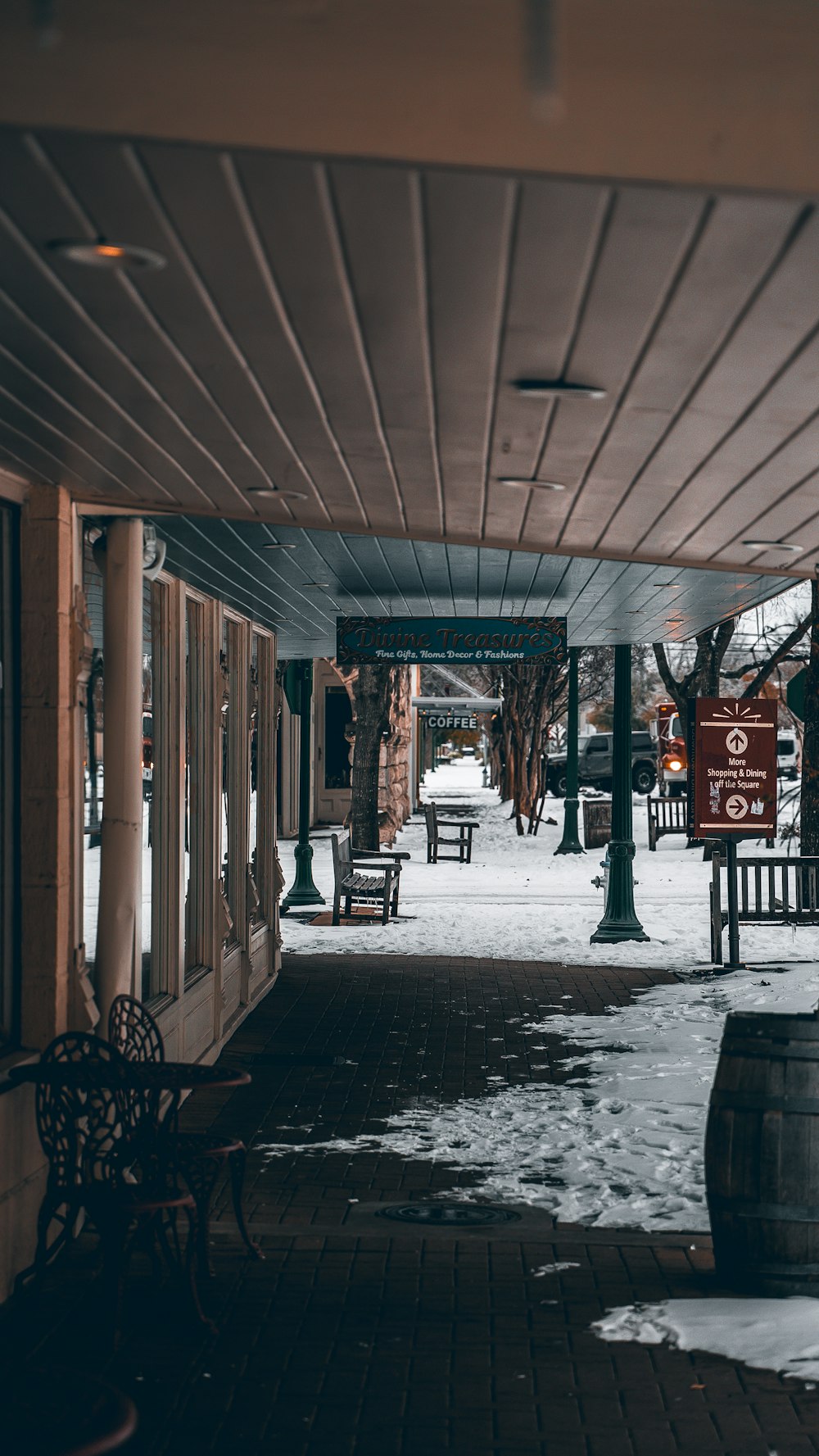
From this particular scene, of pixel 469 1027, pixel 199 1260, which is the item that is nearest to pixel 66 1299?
pixel 199 1260

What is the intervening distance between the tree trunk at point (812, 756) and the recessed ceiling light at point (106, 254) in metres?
12.6

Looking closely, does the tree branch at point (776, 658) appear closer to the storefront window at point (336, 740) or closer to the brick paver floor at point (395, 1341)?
the storefront window at point (336, 740)

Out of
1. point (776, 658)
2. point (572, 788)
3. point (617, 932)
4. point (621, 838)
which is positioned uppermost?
point (776, 658)

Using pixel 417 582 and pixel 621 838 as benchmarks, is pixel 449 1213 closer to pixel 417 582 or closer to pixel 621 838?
pixel 417 582

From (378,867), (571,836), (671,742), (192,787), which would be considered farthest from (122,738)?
(671,742)

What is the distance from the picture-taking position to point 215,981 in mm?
9180

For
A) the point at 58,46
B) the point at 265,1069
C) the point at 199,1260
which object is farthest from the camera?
the point at 265,1069

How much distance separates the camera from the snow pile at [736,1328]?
4.47 meters

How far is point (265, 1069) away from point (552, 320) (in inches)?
252

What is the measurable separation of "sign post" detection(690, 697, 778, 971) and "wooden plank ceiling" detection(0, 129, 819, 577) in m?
6.56

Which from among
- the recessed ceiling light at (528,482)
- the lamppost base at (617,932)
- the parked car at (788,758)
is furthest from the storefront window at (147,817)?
the parked car at (788,758)

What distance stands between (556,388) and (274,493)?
1.95 metres

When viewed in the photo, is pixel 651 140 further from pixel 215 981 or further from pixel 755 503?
pixel 215 981

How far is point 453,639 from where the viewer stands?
452 inches
